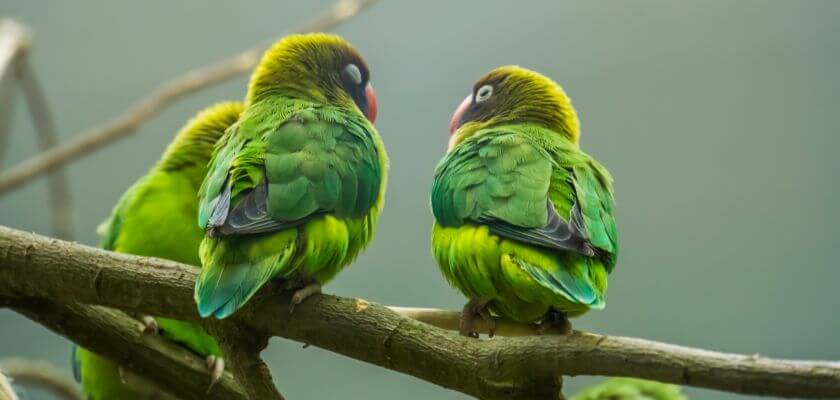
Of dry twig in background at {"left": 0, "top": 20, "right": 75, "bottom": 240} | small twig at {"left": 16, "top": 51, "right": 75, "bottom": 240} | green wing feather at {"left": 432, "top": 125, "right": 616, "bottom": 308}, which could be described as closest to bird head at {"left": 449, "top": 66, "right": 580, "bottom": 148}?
green wing feather at {"left": 432, "top": 125, "right": 616, "bottom": 308}

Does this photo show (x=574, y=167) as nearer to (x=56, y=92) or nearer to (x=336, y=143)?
(x=336, y=143)

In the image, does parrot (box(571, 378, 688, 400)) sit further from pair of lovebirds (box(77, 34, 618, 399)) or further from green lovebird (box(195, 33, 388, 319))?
green lovebird (box(195, 33, 388, 319))

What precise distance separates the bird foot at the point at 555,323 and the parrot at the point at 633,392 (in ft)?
2.03

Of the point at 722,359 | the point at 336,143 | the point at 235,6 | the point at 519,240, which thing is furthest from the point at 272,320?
the point at 235,6

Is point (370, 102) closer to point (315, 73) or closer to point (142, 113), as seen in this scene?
point (315, 73)

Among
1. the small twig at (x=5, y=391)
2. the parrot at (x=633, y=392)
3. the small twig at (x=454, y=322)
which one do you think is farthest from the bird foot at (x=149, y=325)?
the parrot at (x=633, y=392)

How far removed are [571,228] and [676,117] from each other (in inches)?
118

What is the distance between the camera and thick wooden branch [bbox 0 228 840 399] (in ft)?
4.03

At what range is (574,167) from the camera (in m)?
1.87

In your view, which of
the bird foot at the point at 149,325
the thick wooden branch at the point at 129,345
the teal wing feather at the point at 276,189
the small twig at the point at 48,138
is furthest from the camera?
the small twig at the point at 48,138

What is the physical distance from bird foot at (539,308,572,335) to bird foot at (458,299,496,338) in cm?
11

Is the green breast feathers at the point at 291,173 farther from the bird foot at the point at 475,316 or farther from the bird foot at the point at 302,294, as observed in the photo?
the bird foot at the point at 475,316

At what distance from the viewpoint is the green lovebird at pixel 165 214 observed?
252 centimetres

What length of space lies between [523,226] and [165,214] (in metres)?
1.30
